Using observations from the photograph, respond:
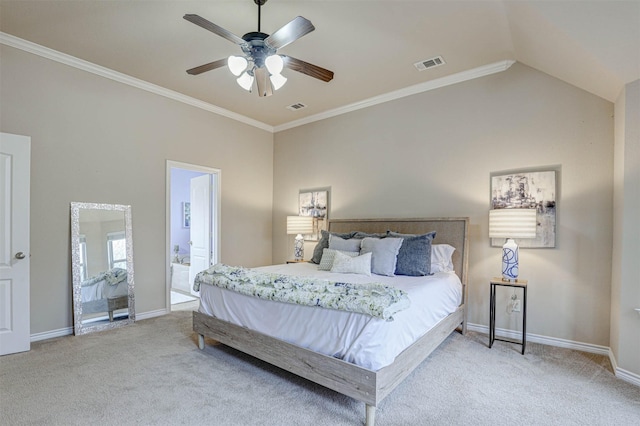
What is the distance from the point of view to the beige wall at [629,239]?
2.43 meters

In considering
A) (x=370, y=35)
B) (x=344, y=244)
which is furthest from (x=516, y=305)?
(x=370, y=35)

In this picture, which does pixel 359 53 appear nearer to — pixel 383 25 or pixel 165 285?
pixel 383 25

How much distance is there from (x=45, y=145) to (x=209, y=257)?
252 cm

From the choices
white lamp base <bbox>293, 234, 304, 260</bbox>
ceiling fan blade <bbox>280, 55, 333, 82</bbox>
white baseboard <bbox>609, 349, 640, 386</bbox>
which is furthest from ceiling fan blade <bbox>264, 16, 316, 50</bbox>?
white baseboard <bbox>609, 349, 640, 386</bbox>

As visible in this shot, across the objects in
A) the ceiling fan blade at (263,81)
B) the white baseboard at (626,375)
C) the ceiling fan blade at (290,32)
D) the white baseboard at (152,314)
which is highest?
the ceiling fan blade at (290,32)

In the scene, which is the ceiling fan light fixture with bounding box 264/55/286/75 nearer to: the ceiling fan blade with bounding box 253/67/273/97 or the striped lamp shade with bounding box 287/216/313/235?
the ceiling fan blade with bounding box 253/67/273/97

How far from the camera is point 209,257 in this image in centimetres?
506

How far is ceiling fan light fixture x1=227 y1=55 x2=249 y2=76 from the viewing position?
2.48m

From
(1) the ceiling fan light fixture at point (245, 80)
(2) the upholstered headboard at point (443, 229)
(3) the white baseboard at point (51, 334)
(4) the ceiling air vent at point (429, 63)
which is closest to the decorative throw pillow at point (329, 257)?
(2) the upholstered headboard at point (443, 229)

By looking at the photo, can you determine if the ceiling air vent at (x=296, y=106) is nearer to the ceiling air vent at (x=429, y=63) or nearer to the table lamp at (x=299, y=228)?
the table lamp at (x=299, y=228)

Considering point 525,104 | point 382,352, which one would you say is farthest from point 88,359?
point 525,104

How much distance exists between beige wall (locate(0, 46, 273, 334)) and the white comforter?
1.68 metres

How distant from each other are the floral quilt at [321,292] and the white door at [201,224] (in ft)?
7.54

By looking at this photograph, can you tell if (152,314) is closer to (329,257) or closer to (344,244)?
(329,257)
